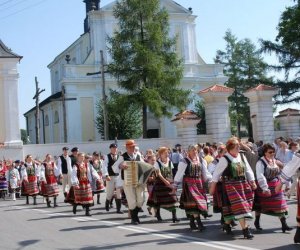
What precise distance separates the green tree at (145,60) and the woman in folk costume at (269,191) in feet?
84.4

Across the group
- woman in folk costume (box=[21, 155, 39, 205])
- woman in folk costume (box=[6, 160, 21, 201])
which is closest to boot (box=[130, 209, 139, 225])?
woman in folk costume (box=[21, 155, 39, 205])

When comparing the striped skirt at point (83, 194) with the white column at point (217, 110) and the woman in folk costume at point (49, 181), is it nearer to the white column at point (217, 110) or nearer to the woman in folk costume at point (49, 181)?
the woman in folk costume at point (49, 181)

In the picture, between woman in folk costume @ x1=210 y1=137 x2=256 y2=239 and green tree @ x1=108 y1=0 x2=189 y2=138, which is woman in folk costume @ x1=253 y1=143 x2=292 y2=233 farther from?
green tree @ x1=108 y1=0 x2=189 y2=138

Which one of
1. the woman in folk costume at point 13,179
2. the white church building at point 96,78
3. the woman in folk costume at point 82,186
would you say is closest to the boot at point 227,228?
the woman in folk costume at point 82,186

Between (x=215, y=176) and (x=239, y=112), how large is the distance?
Result: 48966 mm

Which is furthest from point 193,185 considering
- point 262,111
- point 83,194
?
point 262,111

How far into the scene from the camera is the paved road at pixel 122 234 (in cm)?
956

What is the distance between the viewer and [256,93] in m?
26.7

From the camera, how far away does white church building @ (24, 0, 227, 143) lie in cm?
4700

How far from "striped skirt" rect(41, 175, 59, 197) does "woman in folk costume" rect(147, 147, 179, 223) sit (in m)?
5.98

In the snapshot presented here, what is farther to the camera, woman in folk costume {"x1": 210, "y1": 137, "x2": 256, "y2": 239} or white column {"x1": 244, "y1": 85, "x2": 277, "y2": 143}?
white column {"x1": 244, "y1": 85, "x2": 277, "y2": 143}

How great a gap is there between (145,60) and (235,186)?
2743cm

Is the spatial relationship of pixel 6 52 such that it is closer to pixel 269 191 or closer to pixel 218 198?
pixel 218 198

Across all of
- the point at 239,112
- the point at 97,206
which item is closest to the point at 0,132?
the point at 97,206
